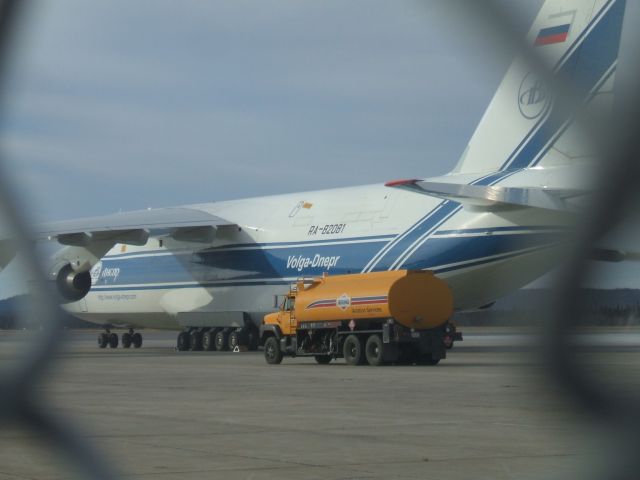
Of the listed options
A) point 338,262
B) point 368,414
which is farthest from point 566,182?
point 338,262

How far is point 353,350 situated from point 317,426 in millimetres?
15441

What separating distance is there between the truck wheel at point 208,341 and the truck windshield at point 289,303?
9.92 m

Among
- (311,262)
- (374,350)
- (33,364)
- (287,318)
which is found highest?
(33,364)

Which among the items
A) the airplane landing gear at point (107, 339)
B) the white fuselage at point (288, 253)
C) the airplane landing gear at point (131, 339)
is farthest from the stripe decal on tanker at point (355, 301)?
the airplane landing gear at point (107, 339)

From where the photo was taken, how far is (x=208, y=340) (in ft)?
130

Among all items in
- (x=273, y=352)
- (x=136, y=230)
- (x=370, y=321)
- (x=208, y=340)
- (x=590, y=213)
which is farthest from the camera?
(x=208, y=340)

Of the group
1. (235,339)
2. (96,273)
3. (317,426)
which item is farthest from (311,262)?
(317,426)

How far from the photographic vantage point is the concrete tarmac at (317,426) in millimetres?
2461

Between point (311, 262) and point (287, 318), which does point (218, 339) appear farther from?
point (287, 318)

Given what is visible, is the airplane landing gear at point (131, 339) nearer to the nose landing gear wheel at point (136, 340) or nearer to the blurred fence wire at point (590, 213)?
the nose landing gear wheel at point (136, 340)

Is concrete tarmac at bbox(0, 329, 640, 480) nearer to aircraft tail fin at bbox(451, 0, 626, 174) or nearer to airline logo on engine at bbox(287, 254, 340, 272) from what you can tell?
aircraft tail fin at bbox(451, 0, 626, 174)

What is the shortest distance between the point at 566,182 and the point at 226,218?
37.5 meters

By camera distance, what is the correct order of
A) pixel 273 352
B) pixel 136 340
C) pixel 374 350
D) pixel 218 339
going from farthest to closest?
pixel 136 340, pixel 218 339, pixel 273 352, pixel 374 350

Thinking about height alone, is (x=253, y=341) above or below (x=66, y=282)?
below
